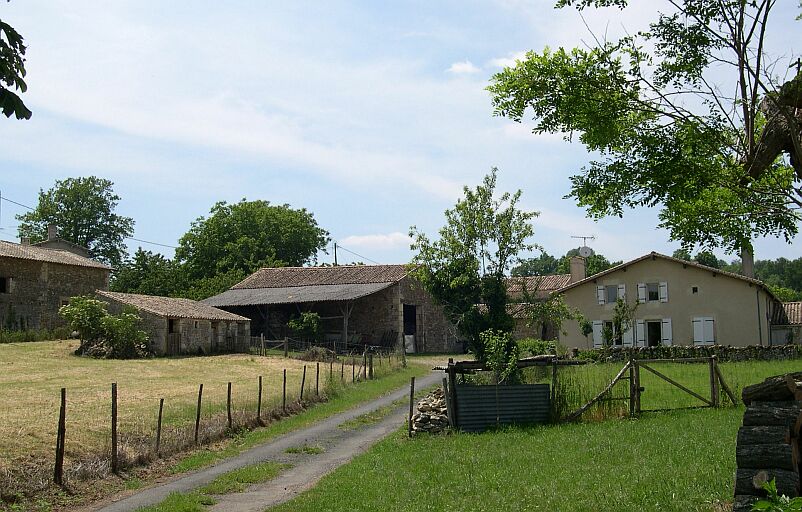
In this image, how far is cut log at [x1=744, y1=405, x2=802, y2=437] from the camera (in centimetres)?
745

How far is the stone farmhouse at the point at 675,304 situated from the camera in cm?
3972

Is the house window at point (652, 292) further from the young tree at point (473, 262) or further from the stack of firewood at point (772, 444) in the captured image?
the stack of firewood at point (772, 444)

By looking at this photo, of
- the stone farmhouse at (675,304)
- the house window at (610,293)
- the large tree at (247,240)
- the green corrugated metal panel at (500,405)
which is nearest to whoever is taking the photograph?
the green corrugated metal panel at (500,405)

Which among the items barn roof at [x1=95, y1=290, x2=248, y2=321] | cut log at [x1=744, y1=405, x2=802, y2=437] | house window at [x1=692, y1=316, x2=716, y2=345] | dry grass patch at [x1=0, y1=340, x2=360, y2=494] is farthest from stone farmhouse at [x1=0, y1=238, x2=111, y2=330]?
cut log at [x1=744, y1=405, x2=802, y2=437]

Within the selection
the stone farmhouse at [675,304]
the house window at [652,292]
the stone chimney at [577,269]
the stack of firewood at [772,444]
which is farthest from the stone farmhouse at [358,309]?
the stack of firewood at [772,444]

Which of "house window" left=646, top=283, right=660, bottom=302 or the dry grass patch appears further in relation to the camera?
"house window" left=646, top=283, right=660, bottom=302

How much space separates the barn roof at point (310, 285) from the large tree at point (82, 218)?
24803 mm

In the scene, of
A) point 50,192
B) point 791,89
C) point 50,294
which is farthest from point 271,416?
point 50,192

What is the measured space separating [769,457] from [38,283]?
44.8 metres

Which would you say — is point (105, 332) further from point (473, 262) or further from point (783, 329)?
point (783, 329)

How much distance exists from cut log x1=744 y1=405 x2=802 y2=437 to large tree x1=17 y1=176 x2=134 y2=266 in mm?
76904

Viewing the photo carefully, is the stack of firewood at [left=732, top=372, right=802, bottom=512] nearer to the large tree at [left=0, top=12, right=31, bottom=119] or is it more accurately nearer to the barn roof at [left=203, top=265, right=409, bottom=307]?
the large tree at [left=0, top=12, right=31, bottom=119]

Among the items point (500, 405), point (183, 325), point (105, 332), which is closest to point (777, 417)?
point (500, 405)

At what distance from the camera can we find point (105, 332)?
38.2 m
